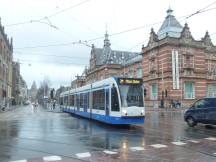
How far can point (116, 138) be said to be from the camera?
14930 millimetres

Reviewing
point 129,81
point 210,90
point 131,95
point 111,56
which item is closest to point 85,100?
point 129,81

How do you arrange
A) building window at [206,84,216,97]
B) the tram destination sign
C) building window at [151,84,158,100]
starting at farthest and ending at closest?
building window at [206,84,216,97] < building window at [151,84,158,100] < the tram destination sign

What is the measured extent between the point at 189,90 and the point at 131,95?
39568mm

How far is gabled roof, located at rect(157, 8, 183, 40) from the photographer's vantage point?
59.6 meters

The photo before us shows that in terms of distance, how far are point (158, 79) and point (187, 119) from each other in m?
36.7

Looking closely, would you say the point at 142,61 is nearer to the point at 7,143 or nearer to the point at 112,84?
the point at 112,84

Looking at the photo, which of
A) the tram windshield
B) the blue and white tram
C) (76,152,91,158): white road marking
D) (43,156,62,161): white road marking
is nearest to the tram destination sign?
the blue and white tram

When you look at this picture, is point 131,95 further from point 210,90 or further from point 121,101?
point 210,90

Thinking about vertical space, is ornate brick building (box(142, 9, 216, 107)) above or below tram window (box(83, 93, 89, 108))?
above

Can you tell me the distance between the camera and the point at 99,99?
2286cm

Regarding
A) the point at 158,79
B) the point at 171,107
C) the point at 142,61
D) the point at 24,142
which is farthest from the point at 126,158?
the point at 142,61

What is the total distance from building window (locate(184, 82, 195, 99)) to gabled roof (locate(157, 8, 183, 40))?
28.5 feet

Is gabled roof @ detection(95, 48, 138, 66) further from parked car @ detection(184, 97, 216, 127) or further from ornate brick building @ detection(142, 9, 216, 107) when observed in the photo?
parked car @ detection(184, 97, 216, 127)

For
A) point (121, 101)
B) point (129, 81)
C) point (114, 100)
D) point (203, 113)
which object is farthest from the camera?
point (203, 113)
